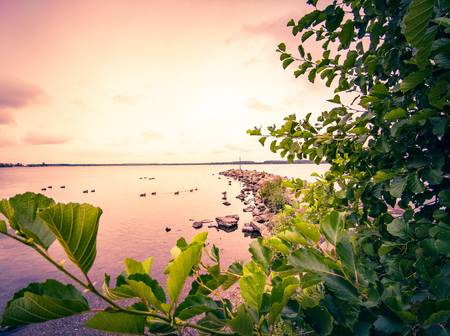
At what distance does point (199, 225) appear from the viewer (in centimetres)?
1881

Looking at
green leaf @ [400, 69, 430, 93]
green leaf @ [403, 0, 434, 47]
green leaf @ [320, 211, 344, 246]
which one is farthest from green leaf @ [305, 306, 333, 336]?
green leaf @ [400, 69, 430, 93]

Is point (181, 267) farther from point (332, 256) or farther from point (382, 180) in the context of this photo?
point (382, 180)

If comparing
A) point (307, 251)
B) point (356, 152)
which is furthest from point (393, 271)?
point (356, 152)

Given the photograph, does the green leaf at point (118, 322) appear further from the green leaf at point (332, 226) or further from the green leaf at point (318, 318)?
the green leaf at point (332, 226)

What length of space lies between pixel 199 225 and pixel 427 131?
59.3 feet

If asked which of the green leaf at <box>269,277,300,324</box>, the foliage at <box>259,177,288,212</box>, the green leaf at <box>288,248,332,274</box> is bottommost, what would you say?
the foliage at <box>259,177,288,212</box>

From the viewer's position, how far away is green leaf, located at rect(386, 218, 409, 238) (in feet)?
4.18

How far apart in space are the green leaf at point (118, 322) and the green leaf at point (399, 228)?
121 centimetres

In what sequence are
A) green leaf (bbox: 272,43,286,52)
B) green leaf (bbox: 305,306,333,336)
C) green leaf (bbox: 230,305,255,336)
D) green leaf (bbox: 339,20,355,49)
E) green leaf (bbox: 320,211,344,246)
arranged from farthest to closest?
green leaf (bbox: 272,43,286,52), green leaf (bbox: 339,20,355,49), green leaf (bbox: 320,211,344,246), green leaf (bbox: 305,306,333,336), green leaf (bbox: 230,305,255,336)

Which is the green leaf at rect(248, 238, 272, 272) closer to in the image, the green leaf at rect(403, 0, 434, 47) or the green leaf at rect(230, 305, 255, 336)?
the green leaf at rect(230, 305, 255, 336)

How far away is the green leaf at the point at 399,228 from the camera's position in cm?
127

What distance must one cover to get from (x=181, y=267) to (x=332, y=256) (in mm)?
683

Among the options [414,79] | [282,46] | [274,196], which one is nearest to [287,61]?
[282,46]

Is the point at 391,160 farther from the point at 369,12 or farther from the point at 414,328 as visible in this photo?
the point at 414,328
